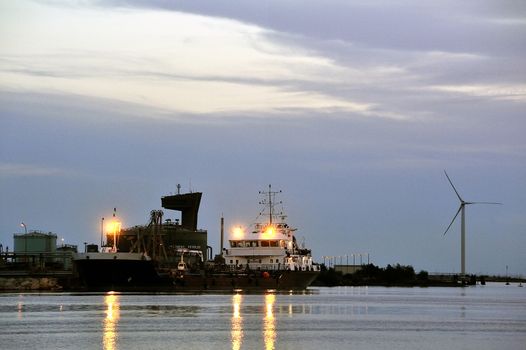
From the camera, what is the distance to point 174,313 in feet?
254

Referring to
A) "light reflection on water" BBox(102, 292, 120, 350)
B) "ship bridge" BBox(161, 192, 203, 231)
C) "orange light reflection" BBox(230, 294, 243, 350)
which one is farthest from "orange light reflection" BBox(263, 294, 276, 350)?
"ship bridge" BBox(161, 192, 203, 231)

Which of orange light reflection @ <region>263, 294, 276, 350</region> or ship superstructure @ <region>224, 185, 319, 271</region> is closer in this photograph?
orange light reflection @ <region>263, 294, 276, 350</region>

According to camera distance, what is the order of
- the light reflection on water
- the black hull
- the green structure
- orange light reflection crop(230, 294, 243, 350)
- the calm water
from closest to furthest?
the light reflection on water, orange light reflection crop(230, 294, 243, 350), the calm water, the black hull, the green structure

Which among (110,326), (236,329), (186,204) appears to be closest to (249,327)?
(236,329)

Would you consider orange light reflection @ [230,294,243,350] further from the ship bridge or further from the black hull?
the ship bridge

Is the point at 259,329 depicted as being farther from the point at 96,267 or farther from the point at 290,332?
the point at 96,267

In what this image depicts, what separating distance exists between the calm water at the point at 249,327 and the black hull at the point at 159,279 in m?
29.6

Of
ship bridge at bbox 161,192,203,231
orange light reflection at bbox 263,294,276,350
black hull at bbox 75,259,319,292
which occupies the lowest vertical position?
orange light reflection at bbox 263,294,276,350

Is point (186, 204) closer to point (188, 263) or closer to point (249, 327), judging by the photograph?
point (188, 263)

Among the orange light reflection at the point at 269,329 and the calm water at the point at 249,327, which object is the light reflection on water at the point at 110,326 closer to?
the calm water at the point at 249,327

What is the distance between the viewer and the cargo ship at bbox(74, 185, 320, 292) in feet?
405

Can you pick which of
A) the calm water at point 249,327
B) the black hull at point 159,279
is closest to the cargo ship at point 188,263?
the black hull at point 159,279

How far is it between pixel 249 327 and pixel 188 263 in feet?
258

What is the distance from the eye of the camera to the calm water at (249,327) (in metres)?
54.9
